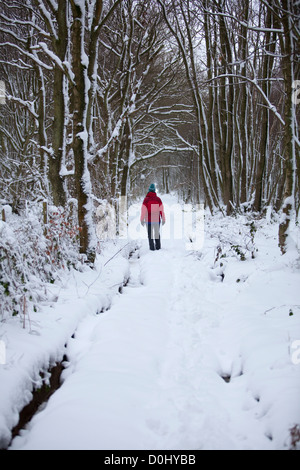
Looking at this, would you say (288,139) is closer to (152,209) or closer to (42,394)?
(152,209)

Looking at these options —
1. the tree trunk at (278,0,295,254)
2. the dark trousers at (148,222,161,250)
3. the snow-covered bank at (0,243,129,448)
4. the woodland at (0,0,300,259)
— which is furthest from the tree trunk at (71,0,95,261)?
the tree trunk at (278,0,295,254)

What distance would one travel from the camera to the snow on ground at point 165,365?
193 cm

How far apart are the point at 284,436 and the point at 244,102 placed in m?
10.0

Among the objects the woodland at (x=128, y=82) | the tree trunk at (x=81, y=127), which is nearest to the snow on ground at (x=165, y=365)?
the tree trunk at (x=81, y=127)

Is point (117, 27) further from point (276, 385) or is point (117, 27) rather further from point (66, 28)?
point (276, 385)

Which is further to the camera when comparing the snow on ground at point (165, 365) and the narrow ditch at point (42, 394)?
the narrow ditch at point (42, 394)

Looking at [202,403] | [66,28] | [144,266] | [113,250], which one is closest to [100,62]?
[66,28]

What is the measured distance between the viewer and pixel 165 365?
2809 mm

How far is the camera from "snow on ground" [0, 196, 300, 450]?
1934mm

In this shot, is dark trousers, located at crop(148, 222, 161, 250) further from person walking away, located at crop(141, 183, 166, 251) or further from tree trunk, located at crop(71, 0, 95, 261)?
tree trunk, located at crop(71, 0, 95, 261)

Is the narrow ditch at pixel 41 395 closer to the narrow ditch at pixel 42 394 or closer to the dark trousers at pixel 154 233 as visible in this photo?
the narrow ditch at pixel 42 394

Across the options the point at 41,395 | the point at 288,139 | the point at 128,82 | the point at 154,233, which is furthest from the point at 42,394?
the point at 128,82

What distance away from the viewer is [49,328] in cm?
309

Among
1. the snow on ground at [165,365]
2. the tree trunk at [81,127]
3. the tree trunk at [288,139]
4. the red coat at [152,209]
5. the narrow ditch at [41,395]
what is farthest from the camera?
the red coat at [152,209]
